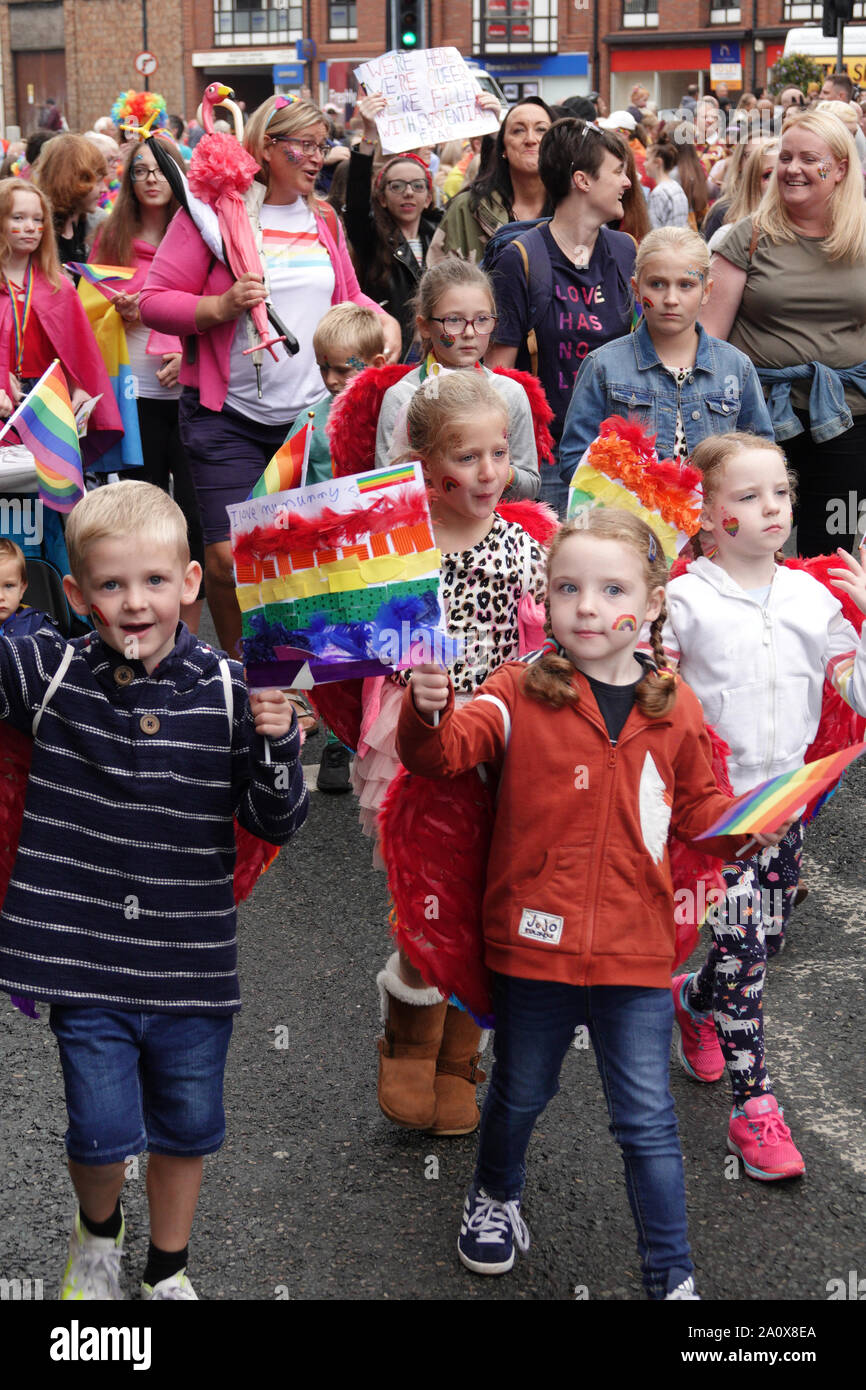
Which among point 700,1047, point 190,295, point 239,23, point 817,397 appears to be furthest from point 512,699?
point 239,23

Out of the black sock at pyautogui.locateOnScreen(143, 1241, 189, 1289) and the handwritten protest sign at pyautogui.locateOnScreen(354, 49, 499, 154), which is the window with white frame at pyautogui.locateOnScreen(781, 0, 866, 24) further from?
the black sock at pyautogui.locateOnScreen(143, 1241, 189, 1289)

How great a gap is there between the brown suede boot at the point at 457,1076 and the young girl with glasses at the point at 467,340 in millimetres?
1305

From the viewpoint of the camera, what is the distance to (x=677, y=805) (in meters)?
2.81

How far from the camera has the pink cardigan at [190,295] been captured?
5.17 metres

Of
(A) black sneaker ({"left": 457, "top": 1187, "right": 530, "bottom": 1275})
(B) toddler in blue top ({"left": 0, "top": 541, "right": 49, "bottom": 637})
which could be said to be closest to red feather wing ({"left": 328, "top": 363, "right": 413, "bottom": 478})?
(B) toddler in blue top ({"left": 0, "top": 541, "right": 49, "bottom": 637})

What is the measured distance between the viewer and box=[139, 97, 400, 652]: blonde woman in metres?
5.21

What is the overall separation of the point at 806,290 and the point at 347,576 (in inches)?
122

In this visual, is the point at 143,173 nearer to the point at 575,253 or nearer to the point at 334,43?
the point at 575,253

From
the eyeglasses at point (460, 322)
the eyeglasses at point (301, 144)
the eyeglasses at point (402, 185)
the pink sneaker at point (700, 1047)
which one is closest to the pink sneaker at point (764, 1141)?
the pink sneaker at point (700, 1047)

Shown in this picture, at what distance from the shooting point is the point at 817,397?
504 cm

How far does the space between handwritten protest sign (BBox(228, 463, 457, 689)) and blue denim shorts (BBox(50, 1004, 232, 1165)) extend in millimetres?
635

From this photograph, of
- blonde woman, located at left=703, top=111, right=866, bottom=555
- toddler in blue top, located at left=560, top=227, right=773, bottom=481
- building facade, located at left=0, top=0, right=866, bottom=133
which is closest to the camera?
toddler in blue top, located at left=560, top=227, right=773, bottom=481

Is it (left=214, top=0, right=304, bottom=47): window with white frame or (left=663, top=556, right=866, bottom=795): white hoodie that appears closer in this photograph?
(left=663, top=556, right=866, bottom=795): white hoodie
